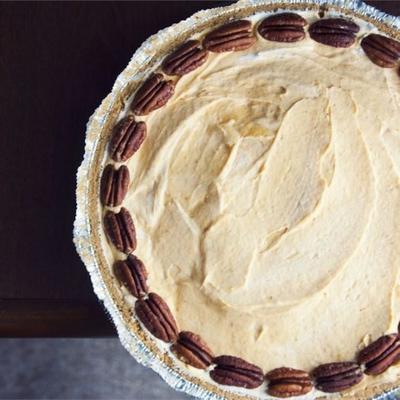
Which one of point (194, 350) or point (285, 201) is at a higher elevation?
point (285, 201)

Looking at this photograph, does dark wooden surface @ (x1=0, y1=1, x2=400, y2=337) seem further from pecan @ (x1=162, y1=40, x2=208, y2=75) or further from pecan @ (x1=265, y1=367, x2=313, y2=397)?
pecan @ (x1=265, y1=367, x2=313, y2=397)

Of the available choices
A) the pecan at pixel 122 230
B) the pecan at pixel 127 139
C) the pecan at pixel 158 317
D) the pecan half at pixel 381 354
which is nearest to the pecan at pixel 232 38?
the pecan at pixel 127 139

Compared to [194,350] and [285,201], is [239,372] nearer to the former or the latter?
[194,350]

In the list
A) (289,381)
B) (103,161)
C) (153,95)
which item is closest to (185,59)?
(153,95)

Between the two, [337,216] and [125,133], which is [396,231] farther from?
[125,133]

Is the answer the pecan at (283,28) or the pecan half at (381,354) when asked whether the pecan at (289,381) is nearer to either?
the pecan half at (381,354)

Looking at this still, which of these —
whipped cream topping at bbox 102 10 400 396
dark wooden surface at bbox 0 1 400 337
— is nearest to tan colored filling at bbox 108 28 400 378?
whipped cream topping at bbox 102 10 400 396
